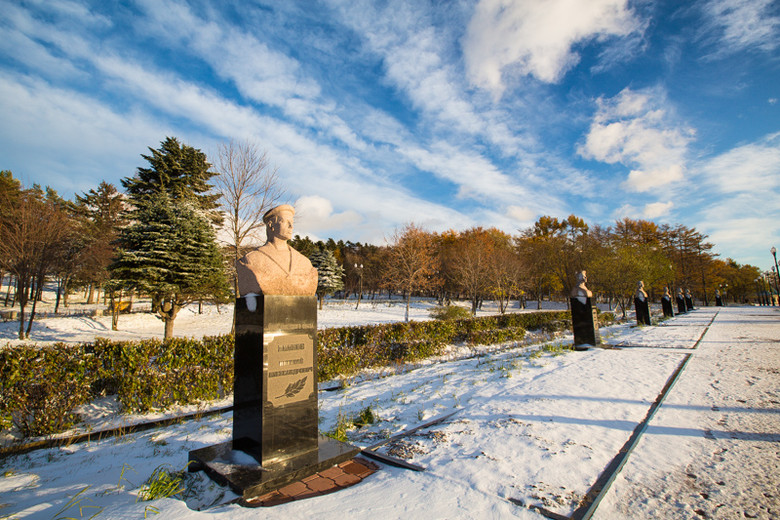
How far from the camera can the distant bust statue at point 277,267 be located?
10.9 feet

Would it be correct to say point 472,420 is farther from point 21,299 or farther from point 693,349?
point 21,299

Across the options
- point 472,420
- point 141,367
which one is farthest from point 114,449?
point 472,420

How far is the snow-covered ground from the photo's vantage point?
2.48 meters

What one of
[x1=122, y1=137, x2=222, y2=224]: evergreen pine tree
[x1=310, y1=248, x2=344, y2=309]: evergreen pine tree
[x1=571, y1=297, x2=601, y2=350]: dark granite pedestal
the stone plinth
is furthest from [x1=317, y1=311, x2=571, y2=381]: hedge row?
[x1=310, y1=248, x2=344, y2=309]: evergreen pine tree

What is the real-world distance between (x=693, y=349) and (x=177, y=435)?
11.9m

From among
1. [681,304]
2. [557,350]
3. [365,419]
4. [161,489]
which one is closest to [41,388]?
[161,489]

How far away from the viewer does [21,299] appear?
13508 millimetres

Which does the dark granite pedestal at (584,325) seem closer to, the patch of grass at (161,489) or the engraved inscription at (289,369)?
the engraved inscription at (289,369)

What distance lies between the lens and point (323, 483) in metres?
2.96

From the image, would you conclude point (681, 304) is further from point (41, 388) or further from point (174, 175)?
point (174, 175)

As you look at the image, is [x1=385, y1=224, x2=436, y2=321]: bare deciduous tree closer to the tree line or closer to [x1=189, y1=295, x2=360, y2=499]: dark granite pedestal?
the tree line

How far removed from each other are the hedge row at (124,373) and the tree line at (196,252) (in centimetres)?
723

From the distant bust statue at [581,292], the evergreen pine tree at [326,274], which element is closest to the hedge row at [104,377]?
the distant bust statue at [581,292]

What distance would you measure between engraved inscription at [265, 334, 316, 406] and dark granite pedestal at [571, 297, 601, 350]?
9.48m
